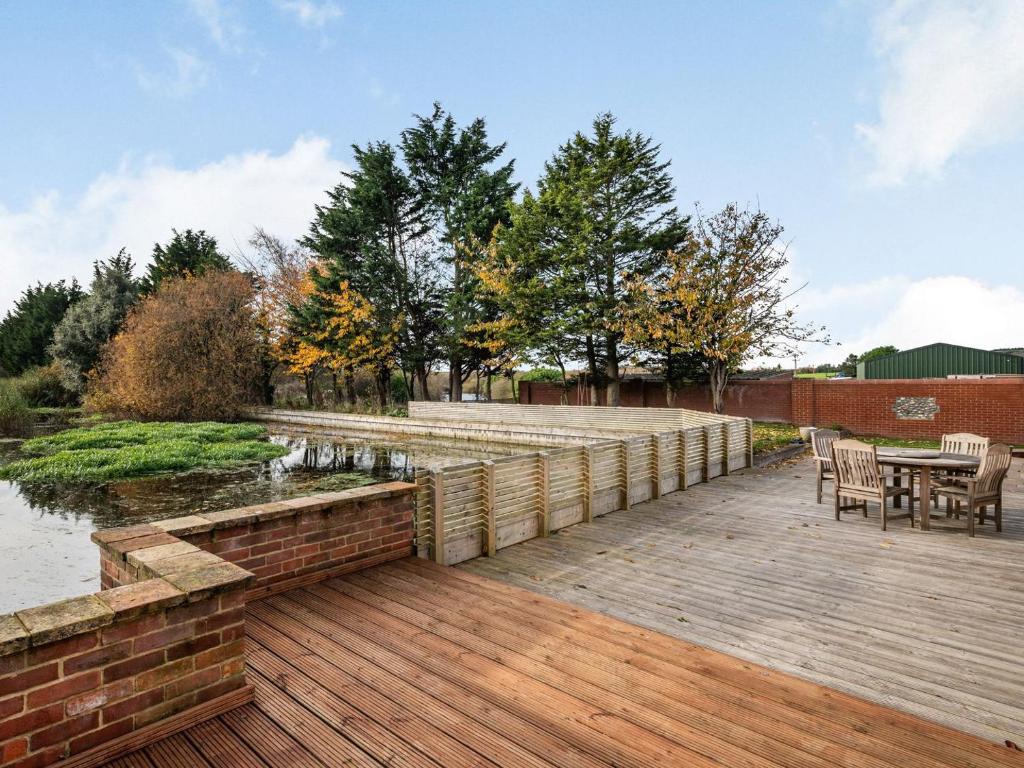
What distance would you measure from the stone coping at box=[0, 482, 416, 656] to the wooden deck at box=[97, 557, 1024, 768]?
0.54 metres

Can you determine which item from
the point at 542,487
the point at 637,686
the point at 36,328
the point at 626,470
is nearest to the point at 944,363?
the point at 626,470

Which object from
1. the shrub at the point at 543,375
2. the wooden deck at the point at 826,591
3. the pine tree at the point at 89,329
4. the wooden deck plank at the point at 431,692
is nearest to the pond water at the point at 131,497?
the wooden deck plank at the point at 431,692

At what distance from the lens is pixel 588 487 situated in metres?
6.36

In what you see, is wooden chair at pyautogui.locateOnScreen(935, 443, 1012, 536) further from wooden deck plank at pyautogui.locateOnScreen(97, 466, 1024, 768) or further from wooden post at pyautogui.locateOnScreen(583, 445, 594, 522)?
wooden post at pyautogui.locateOnScreen(583, 445, 594, 522)

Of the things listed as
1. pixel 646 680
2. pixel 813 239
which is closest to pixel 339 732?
pixel 646 680

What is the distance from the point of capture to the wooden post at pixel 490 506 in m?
5.04

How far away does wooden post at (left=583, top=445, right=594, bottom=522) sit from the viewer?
6320 mm

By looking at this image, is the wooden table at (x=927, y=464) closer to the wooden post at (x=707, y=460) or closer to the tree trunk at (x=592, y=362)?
the wooden post at (x=707, y=460)

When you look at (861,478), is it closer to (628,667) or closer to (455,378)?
(628,667)

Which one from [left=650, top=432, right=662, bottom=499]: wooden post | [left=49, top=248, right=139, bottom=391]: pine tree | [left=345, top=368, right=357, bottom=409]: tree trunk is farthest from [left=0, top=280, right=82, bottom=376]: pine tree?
[left=650, top=432, right=662, bottom=499]: wooden post

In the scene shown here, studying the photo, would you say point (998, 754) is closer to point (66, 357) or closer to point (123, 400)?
point (123, 400)

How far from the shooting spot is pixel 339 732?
7.09 feet

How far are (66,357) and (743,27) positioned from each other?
3497 centimetres

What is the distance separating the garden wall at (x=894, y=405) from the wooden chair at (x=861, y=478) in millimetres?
10103
